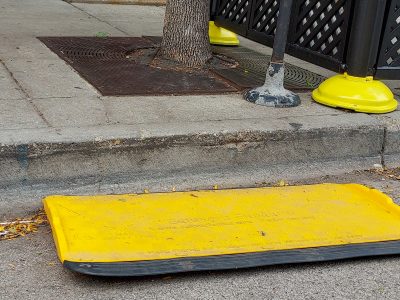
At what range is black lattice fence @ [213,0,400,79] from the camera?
16.1ft

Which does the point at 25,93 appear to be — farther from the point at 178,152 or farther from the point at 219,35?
the point at 219,35

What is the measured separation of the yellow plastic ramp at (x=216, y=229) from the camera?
2.93 metres

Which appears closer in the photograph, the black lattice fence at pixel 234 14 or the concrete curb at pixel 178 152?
the concrete curb at pixel 178 152

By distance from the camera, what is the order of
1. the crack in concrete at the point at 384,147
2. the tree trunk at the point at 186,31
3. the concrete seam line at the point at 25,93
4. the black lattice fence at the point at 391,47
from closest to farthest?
the concrete seam line at the point at 25,93, the crack in concrete at the point at 384,147, the black lattice fence at the point at 391,47, the tree trunk at the point at 186,31

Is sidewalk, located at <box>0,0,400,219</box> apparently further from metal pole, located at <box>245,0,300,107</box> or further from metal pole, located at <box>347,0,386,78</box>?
metal pole, located at <box>347,0,386,78</box>

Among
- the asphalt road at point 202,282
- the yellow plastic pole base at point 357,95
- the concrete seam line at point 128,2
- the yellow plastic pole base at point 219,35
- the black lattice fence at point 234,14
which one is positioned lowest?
the concrete seam line at point 128,2

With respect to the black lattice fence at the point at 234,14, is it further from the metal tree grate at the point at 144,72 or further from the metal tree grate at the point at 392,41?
the metal tree grate at the point at 392,41

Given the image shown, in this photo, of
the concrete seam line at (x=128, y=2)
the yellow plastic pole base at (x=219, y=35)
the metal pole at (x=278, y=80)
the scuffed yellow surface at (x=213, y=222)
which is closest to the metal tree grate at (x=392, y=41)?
the metal pole at (x=278, y=80)

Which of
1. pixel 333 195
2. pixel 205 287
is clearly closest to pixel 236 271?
pixel 205 287

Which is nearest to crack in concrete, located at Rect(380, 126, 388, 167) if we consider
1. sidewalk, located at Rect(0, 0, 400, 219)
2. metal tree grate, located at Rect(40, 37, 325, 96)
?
sidewalk, located at Rect(0, 0, 400, 219)

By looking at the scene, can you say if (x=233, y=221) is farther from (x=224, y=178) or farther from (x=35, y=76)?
(x=35, y=76)

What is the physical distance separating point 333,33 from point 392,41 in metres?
0.48

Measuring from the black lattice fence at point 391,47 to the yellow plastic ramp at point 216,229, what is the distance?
1.50m

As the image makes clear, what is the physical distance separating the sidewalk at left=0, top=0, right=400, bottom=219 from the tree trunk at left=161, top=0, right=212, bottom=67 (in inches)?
37.1
